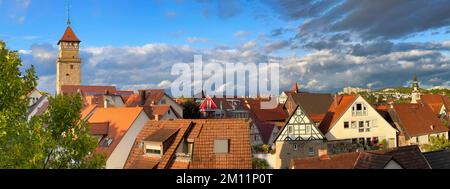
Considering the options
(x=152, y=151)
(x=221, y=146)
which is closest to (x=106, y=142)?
(x=152, y=151)

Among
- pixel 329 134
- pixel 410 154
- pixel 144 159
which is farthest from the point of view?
pixel 329 134

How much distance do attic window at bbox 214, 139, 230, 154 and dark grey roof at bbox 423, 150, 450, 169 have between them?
381 inches

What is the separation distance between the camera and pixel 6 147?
14.3m

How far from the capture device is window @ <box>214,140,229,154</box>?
2367 centimetres

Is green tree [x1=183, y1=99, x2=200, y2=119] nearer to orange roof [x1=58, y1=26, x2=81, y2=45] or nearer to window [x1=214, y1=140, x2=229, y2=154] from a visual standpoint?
window [x1=214, y1=140, x2=229, y2=154]

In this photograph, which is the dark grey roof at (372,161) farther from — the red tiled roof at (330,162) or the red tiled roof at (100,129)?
the red tiled roof at (100,129)

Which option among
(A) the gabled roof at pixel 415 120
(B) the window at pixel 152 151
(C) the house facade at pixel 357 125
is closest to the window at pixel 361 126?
(C) the house facade at pixel 357 125

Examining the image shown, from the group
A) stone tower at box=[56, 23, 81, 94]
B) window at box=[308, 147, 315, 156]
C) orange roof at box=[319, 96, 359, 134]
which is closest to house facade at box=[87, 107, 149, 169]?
window at box=[308, 147, 315, 156]

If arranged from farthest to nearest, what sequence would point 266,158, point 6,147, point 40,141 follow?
point 266,158 → point 6,147 → point 40,141

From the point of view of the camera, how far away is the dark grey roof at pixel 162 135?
24.8 m
